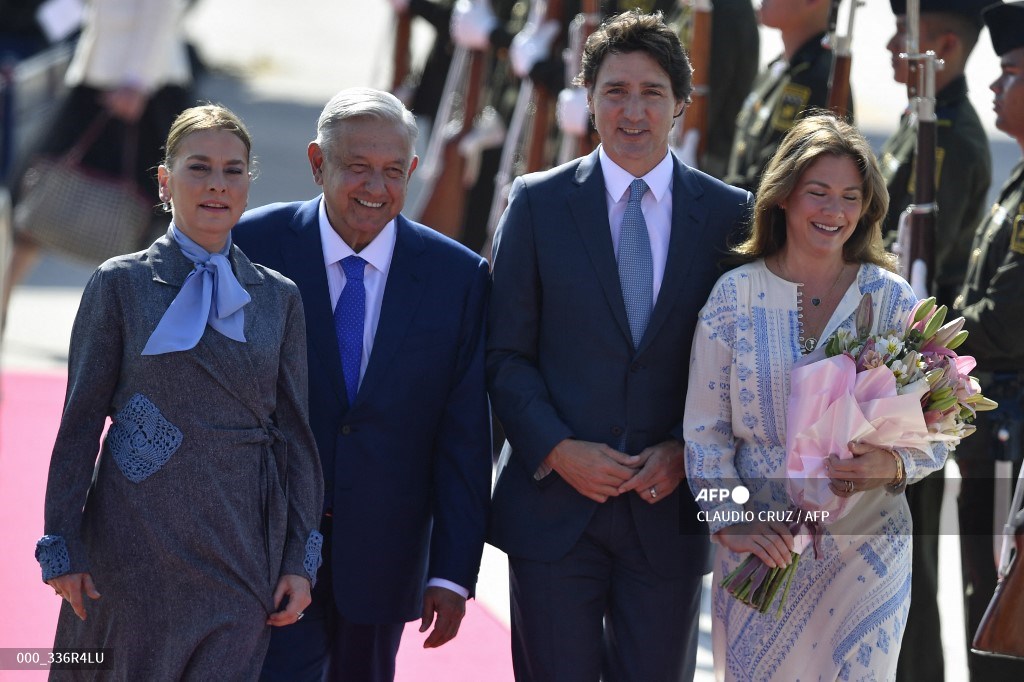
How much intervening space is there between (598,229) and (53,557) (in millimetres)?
1301

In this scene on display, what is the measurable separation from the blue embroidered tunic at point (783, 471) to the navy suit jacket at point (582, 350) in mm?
94

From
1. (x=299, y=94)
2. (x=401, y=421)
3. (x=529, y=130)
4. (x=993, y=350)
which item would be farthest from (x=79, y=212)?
(x=299, y=94)

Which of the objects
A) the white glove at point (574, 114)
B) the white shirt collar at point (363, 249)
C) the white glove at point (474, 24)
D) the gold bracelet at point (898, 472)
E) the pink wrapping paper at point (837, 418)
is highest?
the white glove at point (474, 24)

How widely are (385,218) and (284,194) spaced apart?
759cm

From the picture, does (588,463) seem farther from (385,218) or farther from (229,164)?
(229,164)

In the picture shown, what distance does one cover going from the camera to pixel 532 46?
652 cm

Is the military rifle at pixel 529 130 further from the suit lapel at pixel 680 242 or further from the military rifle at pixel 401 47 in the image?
the suit lapel at pixel 680 242

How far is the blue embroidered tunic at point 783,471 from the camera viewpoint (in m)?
3.13

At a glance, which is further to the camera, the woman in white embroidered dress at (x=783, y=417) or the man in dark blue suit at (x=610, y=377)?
the man in dark blue suit at (x=610, y=377)

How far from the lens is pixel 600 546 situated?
129 inches

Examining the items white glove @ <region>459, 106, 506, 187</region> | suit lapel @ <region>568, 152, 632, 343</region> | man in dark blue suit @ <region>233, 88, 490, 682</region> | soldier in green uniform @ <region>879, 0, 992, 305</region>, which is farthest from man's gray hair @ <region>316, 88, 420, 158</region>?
white glove @ <region>459, 106, 506, 187</region>

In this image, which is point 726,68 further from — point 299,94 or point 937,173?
point 299,94

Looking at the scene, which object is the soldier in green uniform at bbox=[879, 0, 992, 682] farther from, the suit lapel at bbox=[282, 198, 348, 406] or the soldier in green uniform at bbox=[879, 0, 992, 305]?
the suit lapel at bbox=[282, 198, 348, 406]

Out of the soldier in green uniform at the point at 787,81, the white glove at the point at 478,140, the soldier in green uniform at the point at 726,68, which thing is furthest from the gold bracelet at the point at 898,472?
the white glove at the point at 478,140
